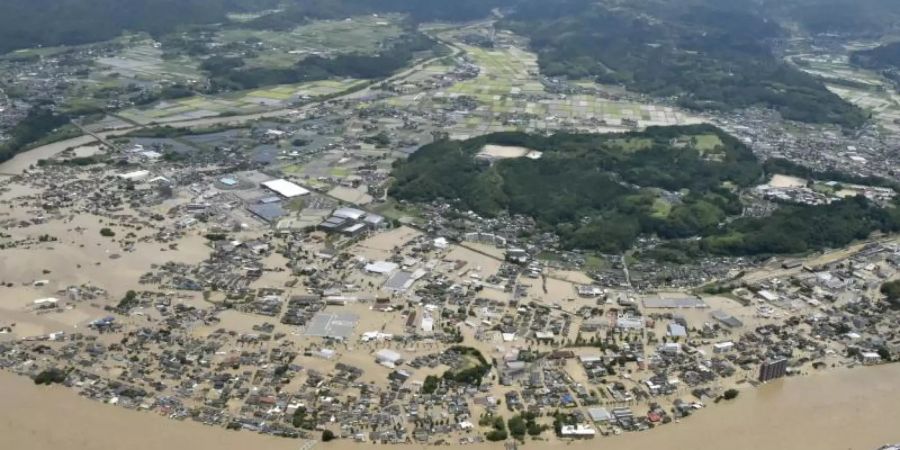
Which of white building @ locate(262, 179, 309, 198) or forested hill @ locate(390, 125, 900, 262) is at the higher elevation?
forested hill @ locate(390, 125, 900, 262)

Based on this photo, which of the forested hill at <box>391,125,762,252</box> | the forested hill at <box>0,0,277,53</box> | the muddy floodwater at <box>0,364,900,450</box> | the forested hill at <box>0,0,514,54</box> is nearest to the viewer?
the muddy floodwater at <box>0,364,900,450</box>

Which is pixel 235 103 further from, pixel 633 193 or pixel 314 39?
pixel 633 193

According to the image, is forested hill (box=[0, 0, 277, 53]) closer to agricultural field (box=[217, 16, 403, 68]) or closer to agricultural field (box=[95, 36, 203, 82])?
agricultural field (box=[95, 36, 203, 82])

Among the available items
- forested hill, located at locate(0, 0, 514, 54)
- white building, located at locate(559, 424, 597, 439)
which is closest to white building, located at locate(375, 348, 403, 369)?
white building, located at locate(559, 424, 597, 439)

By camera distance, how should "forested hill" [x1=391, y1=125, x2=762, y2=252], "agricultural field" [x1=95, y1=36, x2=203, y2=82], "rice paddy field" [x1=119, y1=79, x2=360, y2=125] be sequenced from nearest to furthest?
"forested hill" [x1=391, y1=125, x2=762, y2=252] → "rice paddy field" [x1=119, y1=79, x2=360, y2=125] → "agricultural field" [x1=95, y1=36, x2=203, y2=82]

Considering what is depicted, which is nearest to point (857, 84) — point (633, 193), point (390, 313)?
point (633, 193)

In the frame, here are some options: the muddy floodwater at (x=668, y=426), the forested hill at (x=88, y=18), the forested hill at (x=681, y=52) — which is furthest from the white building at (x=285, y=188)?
the forested hill at (x=88, y=18)

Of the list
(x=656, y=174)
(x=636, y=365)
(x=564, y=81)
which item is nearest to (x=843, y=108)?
(x=564, y=81)
